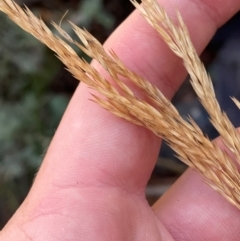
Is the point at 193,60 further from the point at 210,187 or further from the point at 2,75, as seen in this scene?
the point at 2,75

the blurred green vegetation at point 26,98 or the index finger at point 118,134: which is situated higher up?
the index finger at point 118,134

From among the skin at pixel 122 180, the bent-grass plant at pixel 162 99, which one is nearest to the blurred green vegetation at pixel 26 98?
the skin at pixel 122 180

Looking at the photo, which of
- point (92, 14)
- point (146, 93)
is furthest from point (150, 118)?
point (92, 14)

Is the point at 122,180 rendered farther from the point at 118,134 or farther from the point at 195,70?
the point at 195,70

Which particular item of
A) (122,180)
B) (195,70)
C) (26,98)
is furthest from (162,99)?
(26,98)

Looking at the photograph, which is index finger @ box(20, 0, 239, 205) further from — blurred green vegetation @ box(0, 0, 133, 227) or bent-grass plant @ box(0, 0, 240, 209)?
blurred green vegetation @ box(0, 0, 133, 227)

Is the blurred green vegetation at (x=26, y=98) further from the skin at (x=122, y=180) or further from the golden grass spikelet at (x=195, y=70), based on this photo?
the golden grass spikelet at (x=195, y=70)

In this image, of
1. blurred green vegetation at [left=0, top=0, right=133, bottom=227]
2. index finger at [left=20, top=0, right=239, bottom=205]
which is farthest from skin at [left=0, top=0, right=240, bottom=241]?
blurred green vegetation at [left=0, top=0, right=133, bottom=227]
